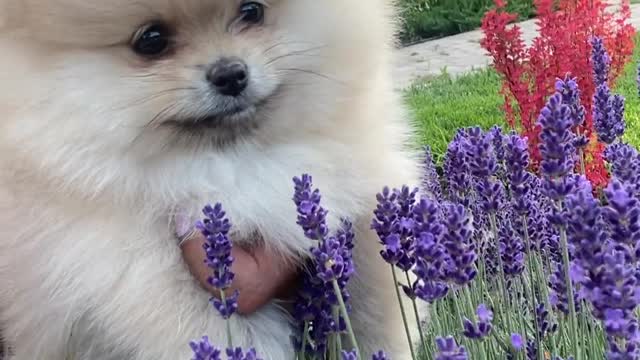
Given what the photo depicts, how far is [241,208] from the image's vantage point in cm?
177

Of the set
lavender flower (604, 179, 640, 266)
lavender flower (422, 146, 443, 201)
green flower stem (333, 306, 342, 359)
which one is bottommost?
lavender flower (422, 146, 443, 201)

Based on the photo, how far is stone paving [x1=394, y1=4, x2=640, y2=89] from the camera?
7496mm

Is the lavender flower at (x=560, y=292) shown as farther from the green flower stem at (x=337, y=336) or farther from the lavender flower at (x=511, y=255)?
the green flower stem at (x=337, y=336)

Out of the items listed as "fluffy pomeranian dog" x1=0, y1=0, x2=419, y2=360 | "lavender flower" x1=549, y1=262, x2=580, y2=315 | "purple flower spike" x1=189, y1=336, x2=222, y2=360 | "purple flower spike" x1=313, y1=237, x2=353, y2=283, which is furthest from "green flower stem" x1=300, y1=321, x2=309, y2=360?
"purple flower spike" x1=189, y1=336, x2=222, y2=360

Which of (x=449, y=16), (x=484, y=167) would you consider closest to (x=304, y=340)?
(x=484, y=167)

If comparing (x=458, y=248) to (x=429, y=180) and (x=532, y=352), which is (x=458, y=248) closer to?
(x=532, y=352)

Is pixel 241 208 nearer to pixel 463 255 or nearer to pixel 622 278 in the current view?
pixel 463 255

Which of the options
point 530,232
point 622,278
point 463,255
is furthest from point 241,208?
point 622,278

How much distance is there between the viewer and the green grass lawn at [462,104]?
4.96 m

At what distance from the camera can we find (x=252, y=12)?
1756mm

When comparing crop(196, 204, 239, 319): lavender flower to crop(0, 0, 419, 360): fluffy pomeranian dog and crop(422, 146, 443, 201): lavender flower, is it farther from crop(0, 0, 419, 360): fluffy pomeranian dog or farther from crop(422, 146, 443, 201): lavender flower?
crop(422, 146, 443, 201): lavender flower

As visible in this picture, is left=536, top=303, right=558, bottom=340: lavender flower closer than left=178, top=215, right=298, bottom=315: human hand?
Yes

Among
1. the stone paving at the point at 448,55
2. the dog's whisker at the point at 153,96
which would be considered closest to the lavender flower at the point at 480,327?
the dog's whisker at the point at 153,96

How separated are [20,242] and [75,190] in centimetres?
18
